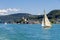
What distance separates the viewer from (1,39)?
42.6 m

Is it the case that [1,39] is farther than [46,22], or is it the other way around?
[46,22]

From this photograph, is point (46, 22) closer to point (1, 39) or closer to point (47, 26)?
point (47, 26)

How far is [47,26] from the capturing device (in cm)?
10125

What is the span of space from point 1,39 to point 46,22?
5899 cm

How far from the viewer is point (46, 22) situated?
330ft

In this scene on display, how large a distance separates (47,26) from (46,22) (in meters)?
1.88

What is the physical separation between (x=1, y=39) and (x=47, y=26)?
59.8 meters

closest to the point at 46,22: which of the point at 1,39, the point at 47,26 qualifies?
the point at 47,26

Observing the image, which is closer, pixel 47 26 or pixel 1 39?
pixel 1 39
